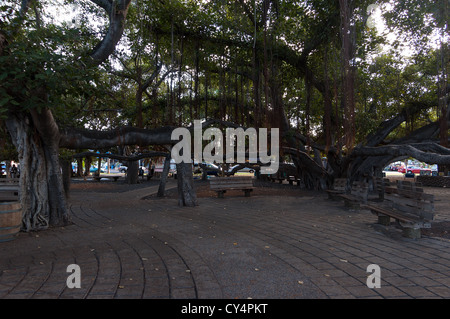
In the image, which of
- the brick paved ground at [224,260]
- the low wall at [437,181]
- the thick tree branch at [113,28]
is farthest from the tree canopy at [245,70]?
the low wall at [437,181]

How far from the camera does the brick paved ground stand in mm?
3066

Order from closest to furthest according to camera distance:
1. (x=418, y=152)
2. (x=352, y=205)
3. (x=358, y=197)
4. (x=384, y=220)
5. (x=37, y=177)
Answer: (x=384, y=220)
(x=37, y=177)
(x=418, y=152)
(x=352, y=205)
(x=358, y=197)

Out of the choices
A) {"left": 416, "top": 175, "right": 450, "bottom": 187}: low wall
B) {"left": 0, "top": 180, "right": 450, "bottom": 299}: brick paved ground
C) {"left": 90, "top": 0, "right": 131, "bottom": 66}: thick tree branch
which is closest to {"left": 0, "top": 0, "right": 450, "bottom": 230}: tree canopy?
{"left": 90, "top": 0, "right": 131, "bottom": 66}: thick tree branch

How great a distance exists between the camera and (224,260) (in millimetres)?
4012

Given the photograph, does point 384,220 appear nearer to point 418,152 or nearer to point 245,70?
point 418,152

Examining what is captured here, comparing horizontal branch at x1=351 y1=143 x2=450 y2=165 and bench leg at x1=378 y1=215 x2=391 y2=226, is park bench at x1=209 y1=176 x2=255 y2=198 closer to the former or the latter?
horizontal branch at x1=351 y1=143 x2=450 y2=165

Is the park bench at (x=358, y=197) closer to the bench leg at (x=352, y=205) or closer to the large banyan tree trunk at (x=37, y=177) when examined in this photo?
the bench leg at (x=352, y=205)

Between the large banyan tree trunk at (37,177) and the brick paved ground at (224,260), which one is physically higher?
the large banyan tree trunk at (37,177)

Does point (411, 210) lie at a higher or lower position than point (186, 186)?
lower

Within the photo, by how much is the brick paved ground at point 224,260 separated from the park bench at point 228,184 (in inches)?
179

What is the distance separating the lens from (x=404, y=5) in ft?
32.0

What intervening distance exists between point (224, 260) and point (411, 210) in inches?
161

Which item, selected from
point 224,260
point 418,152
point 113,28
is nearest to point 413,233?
point 418,152

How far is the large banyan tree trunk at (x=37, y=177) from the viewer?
6.23 meters
